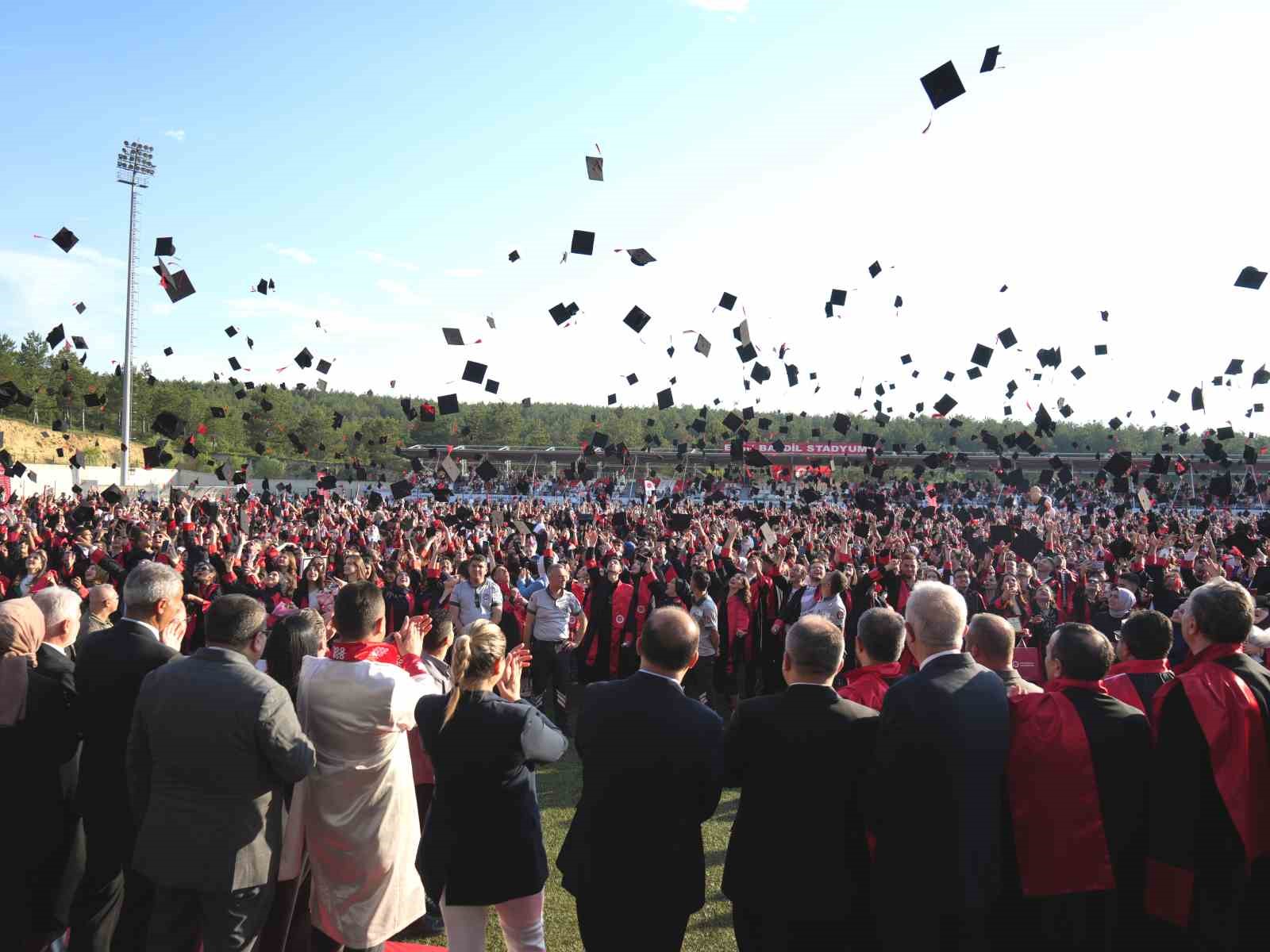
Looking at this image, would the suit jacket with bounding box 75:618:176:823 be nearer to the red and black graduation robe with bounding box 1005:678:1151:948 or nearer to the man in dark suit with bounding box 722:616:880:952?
the man in dark suit with bounding box 722:616:880:952

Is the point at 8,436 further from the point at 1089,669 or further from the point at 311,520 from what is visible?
the point at 1089,669

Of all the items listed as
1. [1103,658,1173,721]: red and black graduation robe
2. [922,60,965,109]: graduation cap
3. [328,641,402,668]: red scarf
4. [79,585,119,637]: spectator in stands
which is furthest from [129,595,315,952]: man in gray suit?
[922,60,965,109]: graduation cap

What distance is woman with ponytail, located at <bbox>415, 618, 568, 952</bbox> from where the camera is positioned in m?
3.02

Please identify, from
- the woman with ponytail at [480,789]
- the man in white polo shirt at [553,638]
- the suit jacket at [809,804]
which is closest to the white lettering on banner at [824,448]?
the man in white polo shirt at [553,638]

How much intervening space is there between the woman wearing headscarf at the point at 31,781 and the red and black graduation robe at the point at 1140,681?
4255 millimetres

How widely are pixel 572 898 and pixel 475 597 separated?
4317 mm

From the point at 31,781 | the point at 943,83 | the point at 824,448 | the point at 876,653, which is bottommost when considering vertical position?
the point at 31,781

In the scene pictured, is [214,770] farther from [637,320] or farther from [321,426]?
[321,426]

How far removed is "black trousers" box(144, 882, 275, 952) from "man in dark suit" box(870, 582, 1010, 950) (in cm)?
212

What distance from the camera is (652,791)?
111 inches

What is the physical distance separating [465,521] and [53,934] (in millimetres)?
15532

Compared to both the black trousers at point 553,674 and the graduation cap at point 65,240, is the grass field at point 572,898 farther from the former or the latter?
the graduation cap at point 65,240

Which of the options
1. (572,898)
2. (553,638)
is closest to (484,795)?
(572,898)

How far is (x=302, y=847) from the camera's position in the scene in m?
3.32
